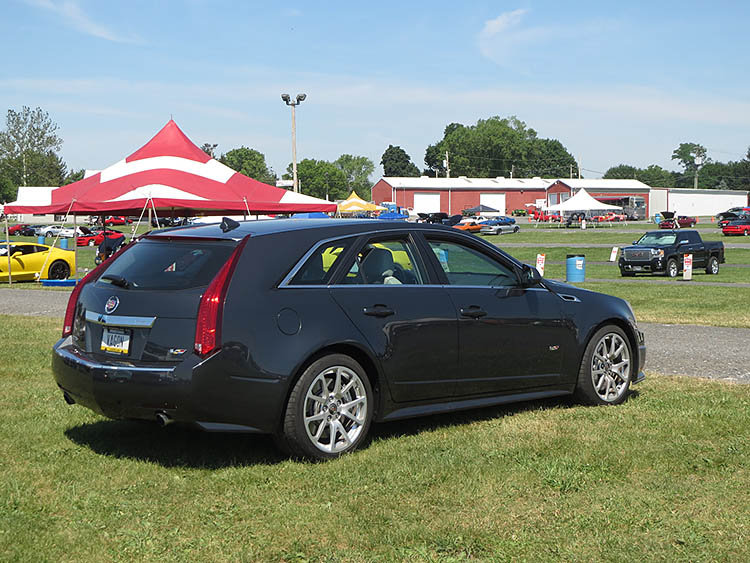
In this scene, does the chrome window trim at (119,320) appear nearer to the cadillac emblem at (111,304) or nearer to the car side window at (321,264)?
the cadillac emblem at (111,304)

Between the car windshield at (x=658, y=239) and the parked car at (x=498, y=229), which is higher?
the car windshield at (x=658, y=239)

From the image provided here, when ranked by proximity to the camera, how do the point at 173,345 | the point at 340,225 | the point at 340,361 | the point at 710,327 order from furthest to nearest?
the point at 710,327, the point at 340,225, the point at 340,361, the point at 173,345

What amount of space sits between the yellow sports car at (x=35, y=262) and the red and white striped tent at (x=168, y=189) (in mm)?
2795

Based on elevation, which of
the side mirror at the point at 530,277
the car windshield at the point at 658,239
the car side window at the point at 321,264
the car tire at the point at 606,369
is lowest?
the car tire at the point at 606,369

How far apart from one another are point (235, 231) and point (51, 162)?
5198 inches

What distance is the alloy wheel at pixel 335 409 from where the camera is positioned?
559 centimetres

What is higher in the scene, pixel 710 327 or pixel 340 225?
pixel 340 225

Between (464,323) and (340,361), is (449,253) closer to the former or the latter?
(464,323)

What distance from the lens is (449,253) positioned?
665 centimetres

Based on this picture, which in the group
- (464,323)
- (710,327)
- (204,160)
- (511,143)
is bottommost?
(710,327)

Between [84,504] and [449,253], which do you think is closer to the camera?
[84,504]

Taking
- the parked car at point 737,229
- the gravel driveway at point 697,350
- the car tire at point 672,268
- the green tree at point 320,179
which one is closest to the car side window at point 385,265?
the gravel driveway at point 697,350

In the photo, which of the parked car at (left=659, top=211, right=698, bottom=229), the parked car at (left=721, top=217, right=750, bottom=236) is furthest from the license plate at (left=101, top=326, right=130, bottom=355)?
the parked car at (left=721, top=217, right=750, bottom=236)

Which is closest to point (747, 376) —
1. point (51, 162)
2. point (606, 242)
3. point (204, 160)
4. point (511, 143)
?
point (204, 160)
